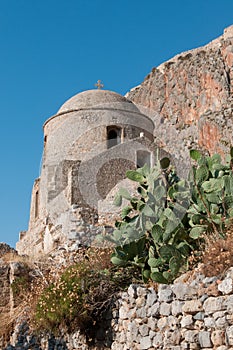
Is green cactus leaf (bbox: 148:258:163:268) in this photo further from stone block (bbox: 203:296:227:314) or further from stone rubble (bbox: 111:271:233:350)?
stone block (bbox: 203:296:227:314)

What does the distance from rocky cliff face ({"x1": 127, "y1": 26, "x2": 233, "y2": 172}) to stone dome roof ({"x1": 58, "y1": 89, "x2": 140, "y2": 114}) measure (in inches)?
329

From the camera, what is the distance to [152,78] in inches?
1688

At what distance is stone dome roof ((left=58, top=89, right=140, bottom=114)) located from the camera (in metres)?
17.5

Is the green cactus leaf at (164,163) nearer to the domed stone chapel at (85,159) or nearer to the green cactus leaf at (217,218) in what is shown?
the green cactus leaf at (217,218)

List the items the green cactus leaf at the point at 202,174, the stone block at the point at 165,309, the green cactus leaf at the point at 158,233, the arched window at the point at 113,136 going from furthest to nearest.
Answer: the arched window at the point at 113,136 → the green cactus leaf at the point at 202,174 → the green cactus leaf at the point at 158,233 → the stone block at the point at 165,309

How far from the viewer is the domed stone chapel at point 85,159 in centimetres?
1404

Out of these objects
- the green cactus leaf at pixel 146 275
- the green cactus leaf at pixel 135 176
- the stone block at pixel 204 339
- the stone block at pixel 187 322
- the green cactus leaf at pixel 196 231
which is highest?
the green cactus leaf at pixel 135 176

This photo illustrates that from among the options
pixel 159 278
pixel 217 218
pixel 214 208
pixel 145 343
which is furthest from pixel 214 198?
pixel 145 343

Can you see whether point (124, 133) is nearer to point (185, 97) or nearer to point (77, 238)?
point (77, 238)

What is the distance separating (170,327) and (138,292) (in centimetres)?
81

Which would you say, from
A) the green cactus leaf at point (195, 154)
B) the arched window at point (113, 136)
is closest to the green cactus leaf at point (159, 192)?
the green cactus leaf at point (195, 154)

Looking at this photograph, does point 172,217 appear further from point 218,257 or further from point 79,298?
point 79,298

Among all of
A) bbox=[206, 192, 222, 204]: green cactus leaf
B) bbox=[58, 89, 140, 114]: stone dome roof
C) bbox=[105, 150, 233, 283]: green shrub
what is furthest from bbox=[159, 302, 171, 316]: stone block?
bbox=[58, 89, 140, 114]: stone dome roof

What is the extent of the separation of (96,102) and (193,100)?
19.0 m
